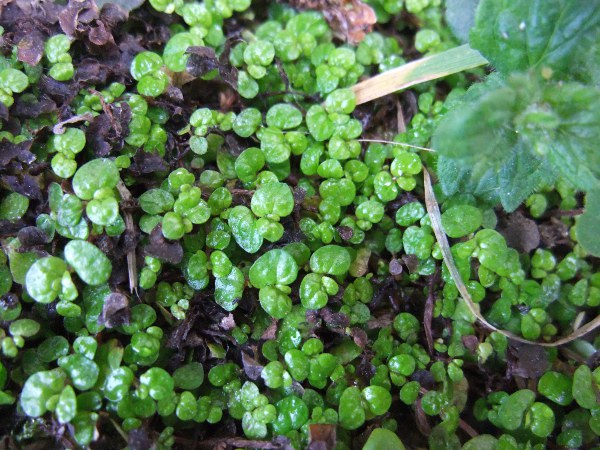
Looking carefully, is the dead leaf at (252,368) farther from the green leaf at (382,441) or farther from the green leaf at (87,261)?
the green leaf at (87,261)

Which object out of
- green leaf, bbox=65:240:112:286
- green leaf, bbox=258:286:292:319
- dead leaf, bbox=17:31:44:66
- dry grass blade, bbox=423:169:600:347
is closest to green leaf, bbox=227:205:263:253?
green leaf, bbox=258:286:292:319

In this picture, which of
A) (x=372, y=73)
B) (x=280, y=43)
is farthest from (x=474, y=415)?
(x=280, y=43)

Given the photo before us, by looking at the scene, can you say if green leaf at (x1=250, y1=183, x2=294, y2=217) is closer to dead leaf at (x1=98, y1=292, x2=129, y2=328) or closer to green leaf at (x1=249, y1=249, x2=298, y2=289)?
green leaf at (x1=249, y1=249, x2=298, y2=289)

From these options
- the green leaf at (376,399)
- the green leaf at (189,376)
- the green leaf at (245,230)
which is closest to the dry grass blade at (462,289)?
the green leaf at (376,399)

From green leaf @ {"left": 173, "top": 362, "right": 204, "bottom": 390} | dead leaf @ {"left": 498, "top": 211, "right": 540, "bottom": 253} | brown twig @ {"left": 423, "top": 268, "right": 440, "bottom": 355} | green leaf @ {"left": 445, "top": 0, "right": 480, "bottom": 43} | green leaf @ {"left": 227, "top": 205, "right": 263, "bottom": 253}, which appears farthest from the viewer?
green leaf @ {"left": 445, "top": 0, "right": 480, "bottom": 43}

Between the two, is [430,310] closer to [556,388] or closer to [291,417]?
[556,388]

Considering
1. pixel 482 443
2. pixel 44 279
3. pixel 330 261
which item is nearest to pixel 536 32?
pixel 330 261
